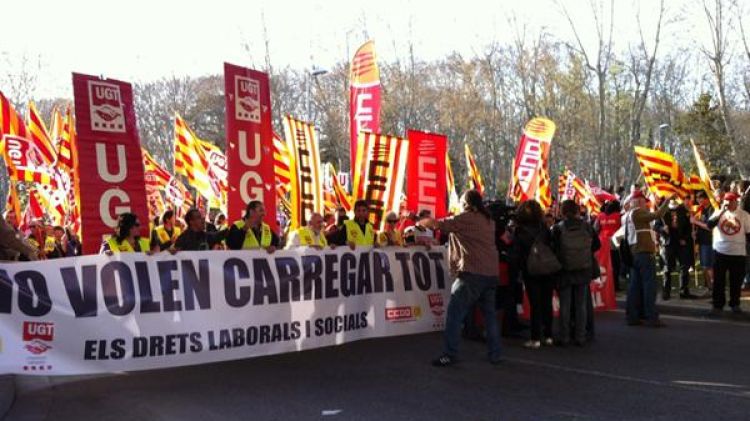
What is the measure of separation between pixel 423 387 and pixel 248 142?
18.2 ft

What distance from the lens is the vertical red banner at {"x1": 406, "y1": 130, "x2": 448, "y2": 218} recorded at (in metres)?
12.7

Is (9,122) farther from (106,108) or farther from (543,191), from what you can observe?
(543,191)

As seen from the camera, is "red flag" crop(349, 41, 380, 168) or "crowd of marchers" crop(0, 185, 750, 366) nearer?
"crowd of marchers" crop(0, 185, 750, 366)

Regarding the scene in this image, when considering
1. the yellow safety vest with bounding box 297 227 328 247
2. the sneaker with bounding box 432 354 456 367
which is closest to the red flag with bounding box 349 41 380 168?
the yellow safety vest with bounding box 297 227 328 247

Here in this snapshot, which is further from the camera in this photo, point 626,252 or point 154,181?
point 154,181

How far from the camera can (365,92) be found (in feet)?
45.0

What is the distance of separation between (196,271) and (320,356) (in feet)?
5.76

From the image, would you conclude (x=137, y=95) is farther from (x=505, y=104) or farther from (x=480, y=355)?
(x=480, y=355)

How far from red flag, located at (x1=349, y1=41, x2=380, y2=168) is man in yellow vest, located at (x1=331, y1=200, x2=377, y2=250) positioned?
2.32 meters

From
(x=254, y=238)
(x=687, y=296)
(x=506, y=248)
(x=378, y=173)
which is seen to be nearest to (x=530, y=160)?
(x=687, y=296)

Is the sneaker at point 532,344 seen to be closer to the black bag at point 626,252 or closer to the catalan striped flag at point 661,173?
the black bag at point 626,252

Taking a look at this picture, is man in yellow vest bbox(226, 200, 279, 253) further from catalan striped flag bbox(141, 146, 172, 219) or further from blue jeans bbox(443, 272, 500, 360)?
catalan striped flag bbox(141, 146, 172, 219)

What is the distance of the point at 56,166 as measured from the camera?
18.2 m

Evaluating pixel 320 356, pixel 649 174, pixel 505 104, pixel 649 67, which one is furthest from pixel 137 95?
pixel 320 356
